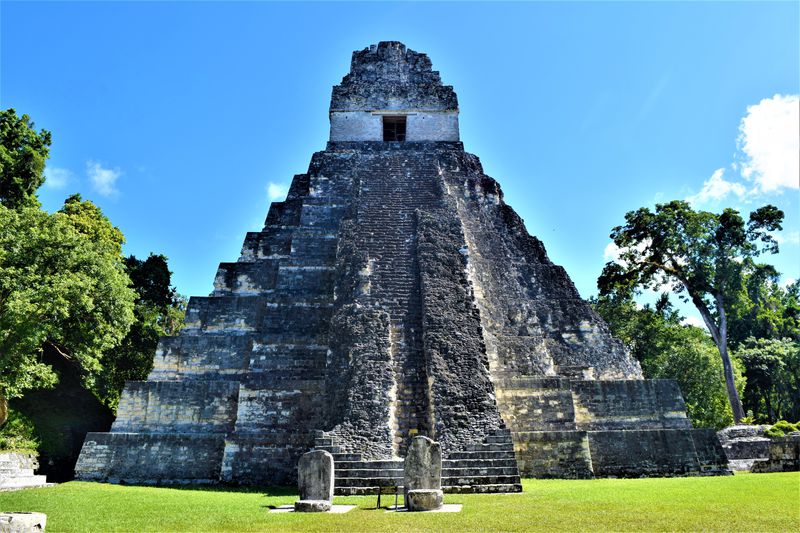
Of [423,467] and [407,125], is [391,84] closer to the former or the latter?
[407,125]

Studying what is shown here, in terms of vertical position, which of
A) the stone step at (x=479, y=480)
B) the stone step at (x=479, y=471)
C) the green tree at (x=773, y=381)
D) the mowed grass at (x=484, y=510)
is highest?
the green tree at (x=773, y=381)

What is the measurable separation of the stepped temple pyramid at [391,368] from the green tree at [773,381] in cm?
1787

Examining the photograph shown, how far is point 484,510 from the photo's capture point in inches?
256

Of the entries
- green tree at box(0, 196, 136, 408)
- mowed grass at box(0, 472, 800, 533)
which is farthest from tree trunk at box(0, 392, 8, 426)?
mowed grass at box(0, 472, 800, 533)

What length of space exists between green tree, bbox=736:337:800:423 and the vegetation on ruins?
2714 cm

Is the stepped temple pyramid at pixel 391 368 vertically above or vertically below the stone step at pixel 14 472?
above

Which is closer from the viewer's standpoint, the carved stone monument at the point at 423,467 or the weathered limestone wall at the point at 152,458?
the carved stone monument at the point at 423,467

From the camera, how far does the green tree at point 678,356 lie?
25375 millimetres

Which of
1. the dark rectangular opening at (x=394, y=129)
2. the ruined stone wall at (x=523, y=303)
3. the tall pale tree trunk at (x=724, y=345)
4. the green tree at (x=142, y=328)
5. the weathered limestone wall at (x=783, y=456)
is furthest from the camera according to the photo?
the green tree at (x=142, y=328)

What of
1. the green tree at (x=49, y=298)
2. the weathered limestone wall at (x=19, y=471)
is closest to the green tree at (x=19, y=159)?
the green tree at (x=49, y=298)

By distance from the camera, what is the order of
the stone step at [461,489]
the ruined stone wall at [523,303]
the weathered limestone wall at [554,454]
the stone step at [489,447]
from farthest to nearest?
1. the ruined stone wall at [523,303]
2. the weathered limestone wall at [554,454]
3. the stone step at [489,447]
4. the stone step at [461,489]

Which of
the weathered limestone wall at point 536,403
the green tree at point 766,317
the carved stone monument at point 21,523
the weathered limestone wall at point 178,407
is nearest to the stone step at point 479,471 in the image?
the weathered limestone wall at point 536,403

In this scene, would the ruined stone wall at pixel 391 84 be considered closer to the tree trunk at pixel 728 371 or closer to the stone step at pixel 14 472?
the tree trunk at pixel 728 371

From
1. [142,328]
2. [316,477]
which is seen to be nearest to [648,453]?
[316,477]
